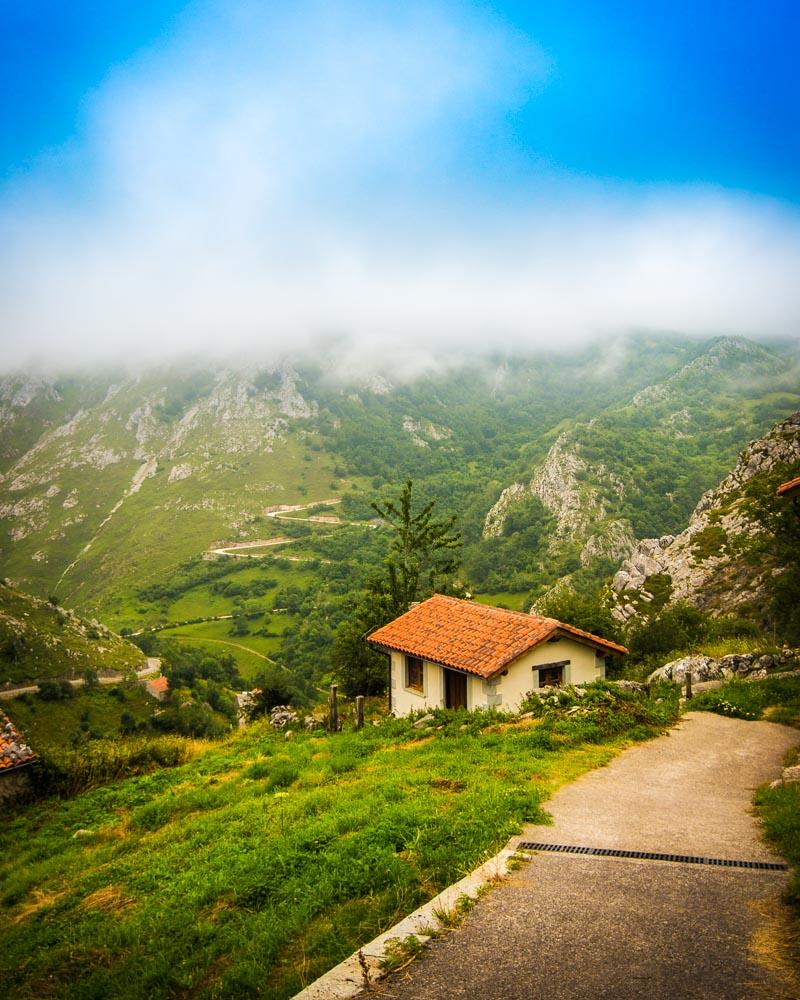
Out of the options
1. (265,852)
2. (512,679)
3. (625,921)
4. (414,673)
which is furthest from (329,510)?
(625,921)

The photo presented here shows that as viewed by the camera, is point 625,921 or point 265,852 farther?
point 265,852

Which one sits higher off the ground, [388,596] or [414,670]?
[388,596]

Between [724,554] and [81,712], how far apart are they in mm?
70375

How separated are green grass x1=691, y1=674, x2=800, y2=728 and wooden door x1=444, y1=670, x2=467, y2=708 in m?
7.75

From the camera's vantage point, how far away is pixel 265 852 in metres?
9.07

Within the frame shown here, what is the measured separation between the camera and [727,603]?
37.5 m

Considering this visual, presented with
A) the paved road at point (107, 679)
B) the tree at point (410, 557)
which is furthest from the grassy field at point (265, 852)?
the paved road at point (107, 679)

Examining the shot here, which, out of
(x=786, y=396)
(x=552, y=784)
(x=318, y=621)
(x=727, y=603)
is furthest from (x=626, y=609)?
(x=786, y=396)

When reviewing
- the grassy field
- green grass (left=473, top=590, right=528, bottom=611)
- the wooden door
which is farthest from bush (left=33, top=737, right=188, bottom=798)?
green grass (left=473, top=590, right=528, bottom=611)

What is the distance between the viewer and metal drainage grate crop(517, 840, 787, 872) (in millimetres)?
7363

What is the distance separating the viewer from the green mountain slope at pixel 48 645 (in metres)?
76.9

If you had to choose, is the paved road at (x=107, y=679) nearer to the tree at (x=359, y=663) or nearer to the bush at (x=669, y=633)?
the tree at (x=359, y=663)

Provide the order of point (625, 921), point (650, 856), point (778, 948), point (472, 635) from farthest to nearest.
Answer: point (472, 635) < point (650, 856) < point (625, 921) < point (778, 948)

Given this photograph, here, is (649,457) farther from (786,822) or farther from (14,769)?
(14,769)
